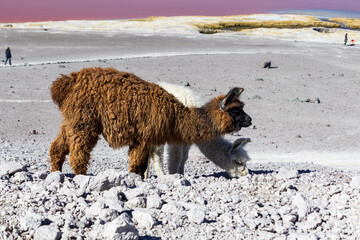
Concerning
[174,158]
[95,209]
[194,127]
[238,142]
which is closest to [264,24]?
[238,142]

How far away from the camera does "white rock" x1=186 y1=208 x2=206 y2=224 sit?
5.87 meters

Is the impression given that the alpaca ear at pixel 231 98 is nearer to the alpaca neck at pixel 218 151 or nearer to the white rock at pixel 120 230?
the alpaca neck at pixel 218 151

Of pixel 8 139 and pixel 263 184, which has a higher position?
pixel 263 184

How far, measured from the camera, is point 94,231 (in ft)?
16.9

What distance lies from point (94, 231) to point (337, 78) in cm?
2790

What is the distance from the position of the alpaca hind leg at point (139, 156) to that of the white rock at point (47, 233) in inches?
120

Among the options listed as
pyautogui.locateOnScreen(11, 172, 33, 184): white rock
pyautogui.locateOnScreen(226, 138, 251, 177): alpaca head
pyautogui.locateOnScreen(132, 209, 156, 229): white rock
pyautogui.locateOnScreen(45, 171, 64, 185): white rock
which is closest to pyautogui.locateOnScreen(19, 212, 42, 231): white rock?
pyautogui.locateOnScreen(132, 209, 156, 229): white rock

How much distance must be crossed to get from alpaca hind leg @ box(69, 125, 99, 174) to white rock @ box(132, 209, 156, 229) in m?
2.40

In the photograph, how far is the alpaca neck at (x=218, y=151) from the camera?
32.5 ft

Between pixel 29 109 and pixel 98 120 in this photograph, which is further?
pixel 29 109

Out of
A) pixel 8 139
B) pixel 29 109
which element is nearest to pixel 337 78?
pixel 29 109

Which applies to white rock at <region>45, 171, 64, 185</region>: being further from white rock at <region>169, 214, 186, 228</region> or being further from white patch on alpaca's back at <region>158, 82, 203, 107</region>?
white patch on alpaca's back at <region>158, 82, 203, 107</region>

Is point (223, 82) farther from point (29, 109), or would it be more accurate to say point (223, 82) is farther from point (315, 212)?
point (315, 212)

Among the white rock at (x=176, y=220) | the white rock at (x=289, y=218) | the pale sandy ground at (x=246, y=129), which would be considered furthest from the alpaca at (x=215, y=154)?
the white rock at (x=176, y=220)
